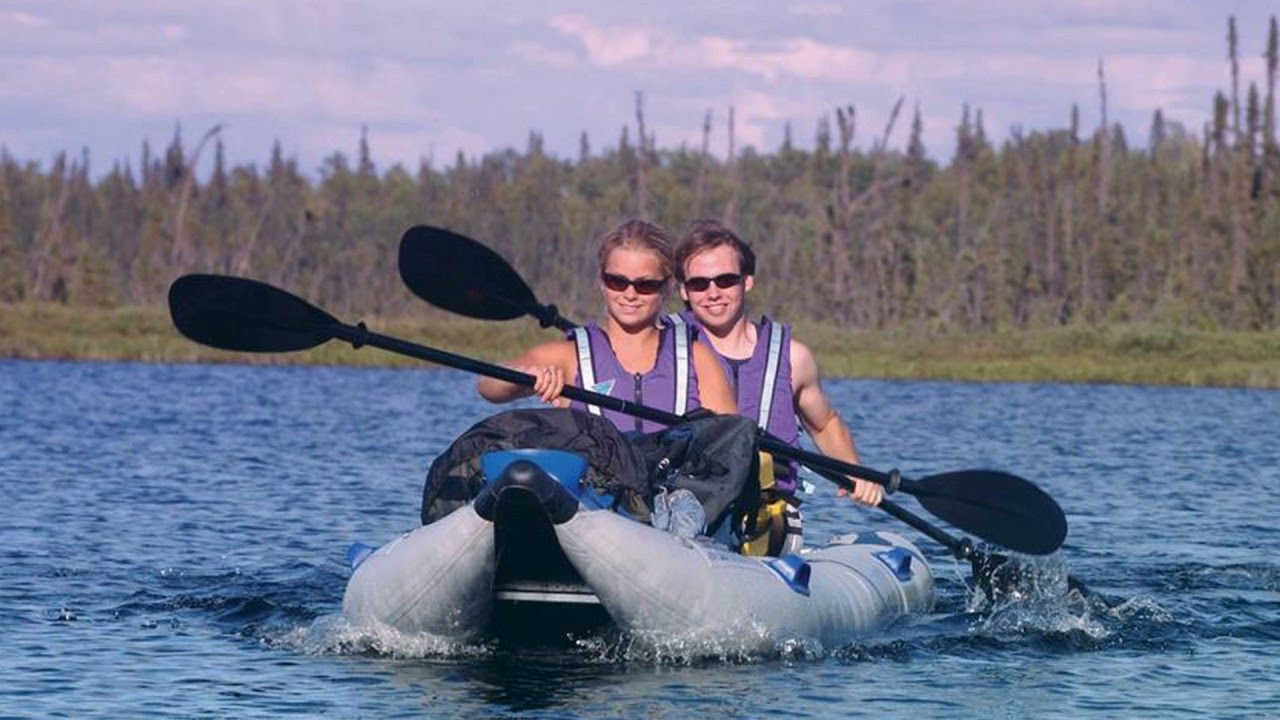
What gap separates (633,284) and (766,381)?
1151 millimetres

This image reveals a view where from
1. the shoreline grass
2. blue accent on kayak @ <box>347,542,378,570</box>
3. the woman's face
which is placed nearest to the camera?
the woman's face

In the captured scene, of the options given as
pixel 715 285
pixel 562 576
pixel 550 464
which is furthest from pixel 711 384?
pixel 550 464

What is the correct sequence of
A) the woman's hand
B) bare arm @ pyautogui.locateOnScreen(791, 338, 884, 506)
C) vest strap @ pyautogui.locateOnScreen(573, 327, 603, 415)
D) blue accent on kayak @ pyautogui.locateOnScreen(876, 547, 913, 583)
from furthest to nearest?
blue accent on kayak @ pyautogui.locateOnScreen(876, 547, 913, 583)
bare arm @ pyautogui.locateOnScreen(791, 338, 884, 506)
vest strap @ pyautogui.locateOnScreen(573, 327, 603, 415)
the woman's hand

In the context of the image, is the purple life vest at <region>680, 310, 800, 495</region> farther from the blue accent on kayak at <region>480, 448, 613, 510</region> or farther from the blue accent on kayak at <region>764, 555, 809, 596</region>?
the blue accent on kayak at <region>480, 448, 613, 510</region>

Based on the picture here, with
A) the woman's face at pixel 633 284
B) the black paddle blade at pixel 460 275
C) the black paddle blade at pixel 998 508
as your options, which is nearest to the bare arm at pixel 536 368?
the woman's face at pixel 633 284

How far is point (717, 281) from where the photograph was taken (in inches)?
368

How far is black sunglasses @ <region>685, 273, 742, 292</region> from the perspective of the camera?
9.32 metres

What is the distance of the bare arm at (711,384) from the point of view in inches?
363

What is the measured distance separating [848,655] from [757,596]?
3.32 ft

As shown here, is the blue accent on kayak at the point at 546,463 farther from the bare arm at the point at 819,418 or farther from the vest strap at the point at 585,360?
the bare arm at the point at 819,418

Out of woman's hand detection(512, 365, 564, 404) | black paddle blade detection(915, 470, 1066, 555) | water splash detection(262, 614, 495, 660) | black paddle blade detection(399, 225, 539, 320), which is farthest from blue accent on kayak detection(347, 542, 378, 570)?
black paddle blade detection(915, 470, 1066, 555)

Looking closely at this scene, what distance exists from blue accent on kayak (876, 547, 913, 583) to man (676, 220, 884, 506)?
635 millimetres

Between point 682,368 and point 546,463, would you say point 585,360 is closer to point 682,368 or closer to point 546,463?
point 682,368

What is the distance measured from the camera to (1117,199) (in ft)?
237
